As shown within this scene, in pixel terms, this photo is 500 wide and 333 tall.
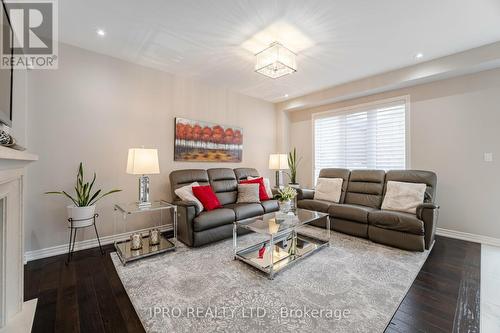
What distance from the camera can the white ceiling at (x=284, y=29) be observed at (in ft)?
6.82

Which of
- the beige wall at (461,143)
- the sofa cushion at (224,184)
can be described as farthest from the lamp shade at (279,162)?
the beige wall at (461,143)

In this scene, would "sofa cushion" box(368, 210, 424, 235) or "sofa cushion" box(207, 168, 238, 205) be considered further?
"sofa cushion" box(207, 168, 238, 205)

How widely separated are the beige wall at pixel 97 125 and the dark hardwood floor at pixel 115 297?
0.68 m

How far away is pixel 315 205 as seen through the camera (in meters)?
3.64

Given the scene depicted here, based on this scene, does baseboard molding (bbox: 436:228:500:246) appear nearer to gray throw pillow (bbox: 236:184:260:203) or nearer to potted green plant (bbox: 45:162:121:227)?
gray throw pillow (bbox: 236:184:260:203)

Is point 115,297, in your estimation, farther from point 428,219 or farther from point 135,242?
A: point 428,219

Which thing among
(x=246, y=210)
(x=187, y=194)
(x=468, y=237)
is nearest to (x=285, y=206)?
(x=246, y=210)

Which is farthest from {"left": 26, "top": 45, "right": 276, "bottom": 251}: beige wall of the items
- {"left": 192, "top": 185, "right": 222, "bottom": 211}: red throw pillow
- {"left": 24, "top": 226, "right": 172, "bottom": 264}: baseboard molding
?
{"left": 192, "top": 185, "right": 222, "bottom": 211}: red throw pillow

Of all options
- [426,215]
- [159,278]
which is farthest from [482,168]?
[159,278]

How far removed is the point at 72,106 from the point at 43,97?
0.28 metres

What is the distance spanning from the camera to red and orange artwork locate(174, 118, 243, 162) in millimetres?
3732

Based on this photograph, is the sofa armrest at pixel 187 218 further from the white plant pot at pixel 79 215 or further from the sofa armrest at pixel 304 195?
the sofa armrest at pixel 304 195

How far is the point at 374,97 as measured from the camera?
406cm

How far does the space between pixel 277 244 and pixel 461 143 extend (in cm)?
323
